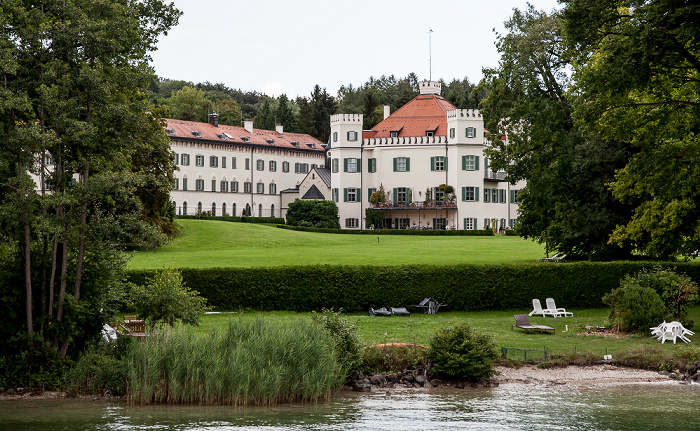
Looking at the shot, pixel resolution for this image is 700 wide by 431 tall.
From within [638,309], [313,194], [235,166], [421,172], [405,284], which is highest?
[235,166]

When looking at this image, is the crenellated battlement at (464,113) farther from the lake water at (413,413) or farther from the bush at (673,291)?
the lake water at (413,413)

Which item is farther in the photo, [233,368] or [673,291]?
[673,291]

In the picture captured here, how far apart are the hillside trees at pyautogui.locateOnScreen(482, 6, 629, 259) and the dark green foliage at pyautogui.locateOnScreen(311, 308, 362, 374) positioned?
14.8 m

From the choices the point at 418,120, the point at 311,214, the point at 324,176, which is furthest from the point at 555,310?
the point at 324,176

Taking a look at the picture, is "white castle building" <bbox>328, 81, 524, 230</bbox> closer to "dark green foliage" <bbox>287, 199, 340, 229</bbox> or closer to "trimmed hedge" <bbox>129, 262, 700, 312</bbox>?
"dark green foliage" <bbox>287, 199, 340, 229</bbox>

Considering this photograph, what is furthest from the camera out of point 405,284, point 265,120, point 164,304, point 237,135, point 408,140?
point 265,120

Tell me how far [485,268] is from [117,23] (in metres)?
14.2

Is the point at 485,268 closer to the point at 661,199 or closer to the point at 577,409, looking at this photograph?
the point at 661,199

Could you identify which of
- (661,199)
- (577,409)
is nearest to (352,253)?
(661,199)

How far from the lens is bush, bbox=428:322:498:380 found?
50.8 ft

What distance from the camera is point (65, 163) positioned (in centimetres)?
1529

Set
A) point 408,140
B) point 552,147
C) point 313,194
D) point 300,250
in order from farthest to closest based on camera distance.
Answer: point 313,194, point 408,140, point 300,250, point 552,147

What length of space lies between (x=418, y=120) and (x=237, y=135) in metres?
22.5

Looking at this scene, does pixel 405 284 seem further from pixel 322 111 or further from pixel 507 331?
pixel 322 111
